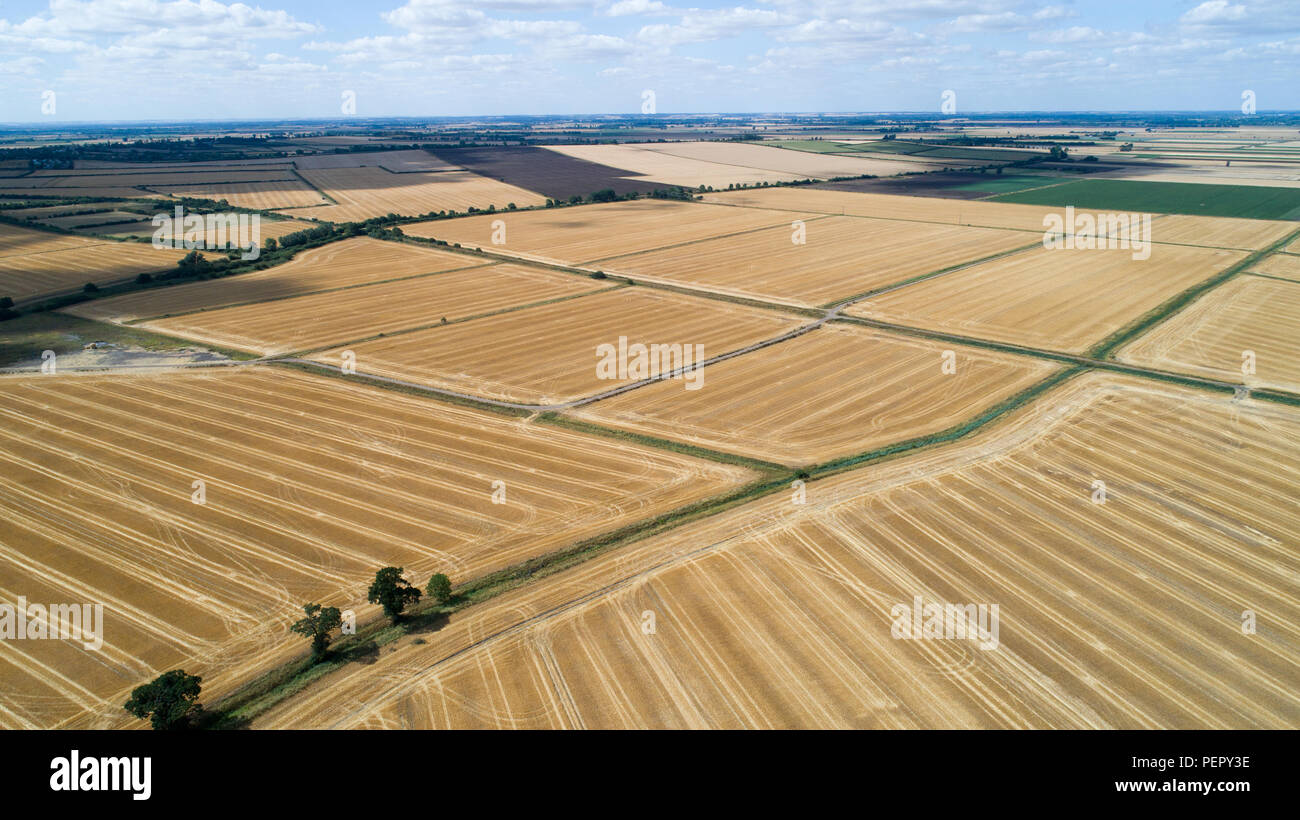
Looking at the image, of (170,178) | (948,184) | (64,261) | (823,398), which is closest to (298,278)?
(64,261)

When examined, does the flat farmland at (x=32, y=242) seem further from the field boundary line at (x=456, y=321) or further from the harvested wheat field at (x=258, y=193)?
the field boundary line at (x=456, y=321)

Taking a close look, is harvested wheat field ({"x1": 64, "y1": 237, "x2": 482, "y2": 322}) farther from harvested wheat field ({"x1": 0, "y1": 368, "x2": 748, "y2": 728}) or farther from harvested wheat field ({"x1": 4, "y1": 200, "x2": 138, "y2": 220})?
harvested wheat field ({"x1": 4, "y1": 200, "x2": 138, "y2": 220})

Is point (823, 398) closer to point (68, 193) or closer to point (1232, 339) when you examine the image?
point (1232, 339)

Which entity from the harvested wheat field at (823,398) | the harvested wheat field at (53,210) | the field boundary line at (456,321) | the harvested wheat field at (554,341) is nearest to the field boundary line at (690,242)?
the field boundary line at (456,321)

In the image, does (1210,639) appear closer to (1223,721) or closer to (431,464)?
(1223,721)

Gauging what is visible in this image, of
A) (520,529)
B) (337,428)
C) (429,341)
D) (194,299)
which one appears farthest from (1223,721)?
(194,299)
